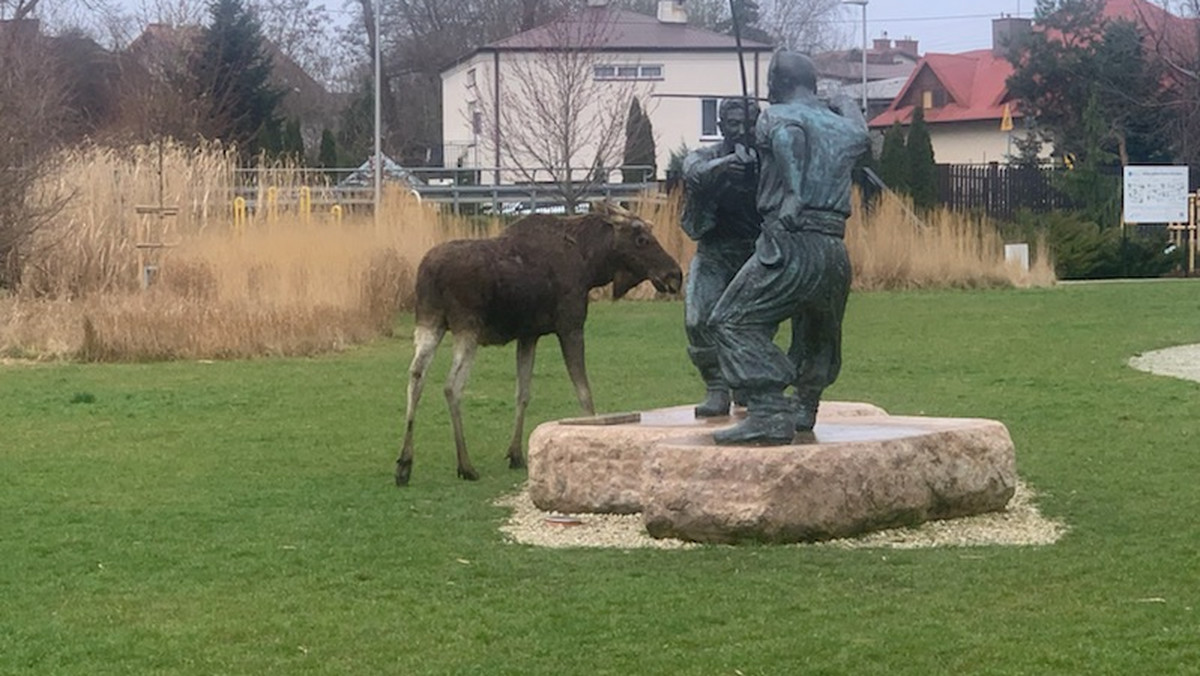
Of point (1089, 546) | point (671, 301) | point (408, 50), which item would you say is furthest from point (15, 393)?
point (408, 50)

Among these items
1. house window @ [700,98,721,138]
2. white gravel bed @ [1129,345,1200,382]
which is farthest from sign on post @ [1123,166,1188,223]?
house window @ [700,98,721,138]

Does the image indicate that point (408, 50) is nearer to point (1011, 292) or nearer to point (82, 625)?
point (1011, 292)

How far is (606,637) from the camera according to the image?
6.66 m

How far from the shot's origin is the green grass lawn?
6445 mm

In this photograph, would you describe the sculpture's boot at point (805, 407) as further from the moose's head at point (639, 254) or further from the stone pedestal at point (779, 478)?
the moose's head at point (639, 254)

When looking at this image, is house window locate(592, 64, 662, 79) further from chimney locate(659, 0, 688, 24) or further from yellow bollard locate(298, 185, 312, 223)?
yellow bollard locate(298, 185, 312, 223)

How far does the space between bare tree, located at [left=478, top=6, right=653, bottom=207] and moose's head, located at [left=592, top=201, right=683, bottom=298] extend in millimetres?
20727

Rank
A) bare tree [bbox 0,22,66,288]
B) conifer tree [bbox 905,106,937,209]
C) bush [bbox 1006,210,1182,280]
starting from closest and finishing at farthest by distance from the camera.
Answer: bare tree [bbox 0,22,66,288]
bush [bbox 1006,210,1182,280]
conifer tree [bbox 905,106,937,209]

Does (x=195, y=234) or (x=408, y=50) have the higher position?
(x=408, y=50)

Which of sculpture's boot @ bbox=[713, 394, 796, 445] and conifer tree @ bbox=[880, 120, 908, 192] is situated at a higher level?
conifer tree @ bbox=[880, 120, 908, 192]

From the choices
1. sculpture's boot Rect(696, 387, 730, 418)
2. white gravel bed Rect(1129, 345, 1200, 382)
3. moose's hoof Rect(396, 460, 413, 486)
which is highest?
sculpture's boot Rect(696, 387, 730, 418)

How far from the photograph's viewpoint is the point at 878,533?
8.52m

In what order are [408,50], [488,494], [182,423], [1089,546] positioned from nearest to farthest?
1. [1089,546]
2. [488,494]
3. [182,423]
4. [408,50]

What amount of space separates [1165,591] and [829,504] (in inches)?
63.5
